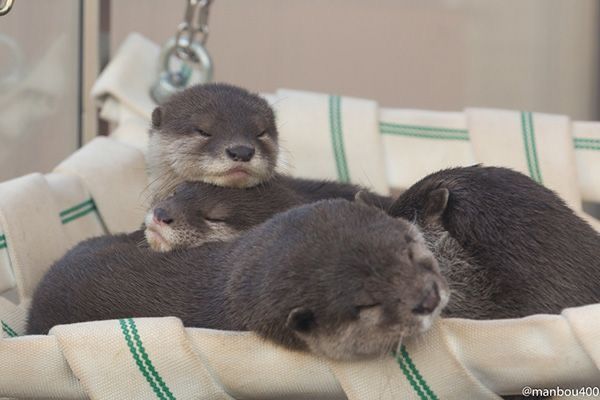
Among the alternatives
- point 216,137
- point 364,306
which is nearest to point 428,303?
point 364,306

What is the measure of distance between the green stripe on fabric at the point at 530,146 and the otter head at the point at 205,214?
0.66 meters

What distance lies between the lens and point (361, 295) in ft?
4.70

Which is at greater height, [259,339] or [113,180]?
[259,339]

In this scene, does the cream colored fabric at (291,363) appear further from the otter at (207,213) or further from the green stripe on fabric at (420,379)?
the otter at (207,213)

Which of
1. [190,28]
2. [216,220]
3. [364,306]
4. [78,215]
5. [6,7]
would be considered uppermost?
[6,7]

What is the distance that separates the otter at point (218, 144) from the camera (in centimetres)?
205

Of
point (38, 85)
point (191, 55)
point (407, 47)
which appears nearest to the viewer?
point (191, 55)

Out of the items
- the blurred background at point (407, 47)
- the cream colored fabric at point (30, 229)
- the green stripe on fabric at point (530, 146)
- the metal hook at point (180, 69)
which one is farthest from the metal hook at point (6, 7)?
the blurred background at point (407, 47)

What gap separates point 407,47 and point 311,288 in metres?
2.54

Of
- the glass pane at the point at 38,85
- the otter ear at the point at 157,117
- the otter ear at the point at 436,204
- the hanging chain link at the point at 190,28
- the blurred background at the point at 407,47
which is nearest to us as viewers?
A: the otter ear at the point at 436,204

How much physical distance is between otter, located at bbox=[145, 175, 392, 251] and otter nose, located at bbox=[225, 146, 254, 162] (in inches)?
2.7

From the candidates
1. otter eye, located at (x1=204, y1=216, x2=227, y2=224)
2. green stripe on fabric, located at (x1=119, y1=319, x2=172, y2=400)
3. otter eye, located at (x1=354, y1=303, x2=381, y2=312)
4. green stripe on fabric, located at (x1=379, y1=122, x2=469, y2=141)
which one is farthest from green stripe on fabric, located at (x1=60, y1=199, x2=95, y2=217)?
otter eye, located at (x1=354, y1=303, x2=381, y2=312)

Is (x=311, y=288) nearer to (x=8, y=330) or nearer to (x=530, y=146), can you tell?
(x=8, y=330)

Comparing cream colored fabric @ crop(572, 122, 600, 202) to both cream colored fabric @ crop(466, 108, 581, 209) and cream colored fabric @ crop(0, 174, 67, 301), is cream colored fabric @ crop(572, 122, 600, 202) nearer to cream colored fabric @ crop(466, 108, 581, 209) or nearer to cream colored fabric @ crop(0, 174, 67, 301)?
cream colored fabric @ crop(466, 108, 581, 209)
